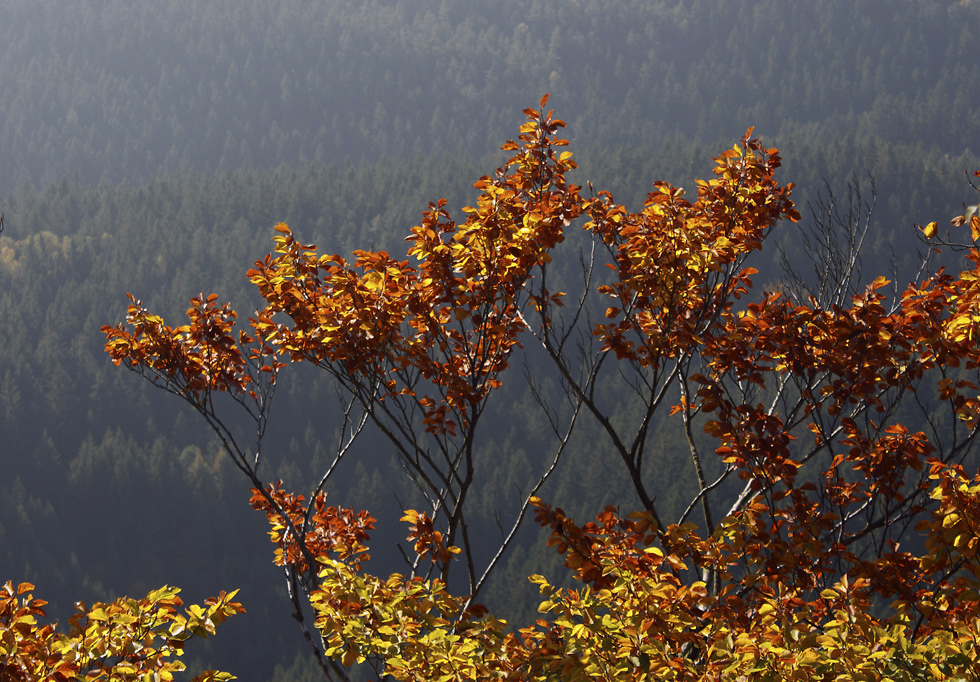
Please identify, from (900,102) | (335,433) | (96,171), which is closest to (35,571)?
(335,433)

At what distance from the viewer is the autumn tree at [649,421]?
3928 mm

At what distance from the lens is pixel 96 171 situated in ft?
650

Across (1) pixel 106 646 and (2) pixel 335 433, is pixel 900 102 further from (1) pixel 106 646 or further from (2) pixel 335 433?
(1) pixel 106 646

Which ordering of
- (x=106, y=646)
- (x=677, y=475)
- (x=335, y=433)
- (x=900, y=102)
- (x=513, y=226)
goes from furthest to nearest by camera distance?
1. (x=900, y=102)
2. (x=335, y=433)
3. (x=677, y=475)
4. (x=513, y=226)
5. (x=106, y=646)

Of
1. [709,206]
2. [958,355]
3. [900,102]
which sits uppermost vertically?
[900,102]

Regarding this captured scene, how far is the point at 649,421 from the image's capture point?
504 centimetres

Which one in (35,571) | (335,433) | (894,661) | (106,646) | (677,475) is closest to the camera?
(894,661)

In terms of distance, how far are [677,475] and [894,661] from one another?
6659cm

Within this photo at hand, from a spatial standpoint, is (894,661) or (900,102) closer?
(894,661)

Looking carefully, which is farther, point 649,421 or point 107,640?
point 649,421

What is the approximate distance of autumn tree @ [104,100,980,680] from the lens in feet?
12.9

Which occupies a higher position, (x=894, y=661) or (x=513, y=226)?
(x=513, y=226)

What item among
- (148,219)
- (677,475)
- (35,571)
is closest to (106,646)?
(677,475)

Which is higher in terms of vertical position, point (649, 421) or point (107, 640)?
point (649, 421)
